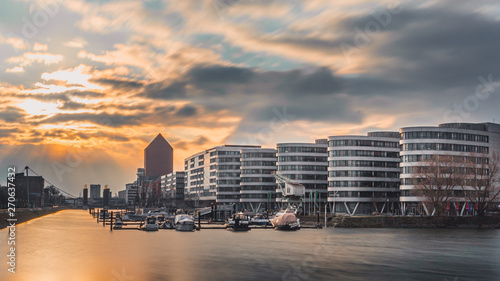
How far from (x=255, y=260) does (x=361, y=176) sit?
119371mm

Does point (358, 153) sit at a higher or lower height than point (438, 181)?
higher

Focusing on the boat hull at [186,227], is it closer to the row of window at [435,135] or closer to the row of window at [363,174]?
the row of window at [363,174]

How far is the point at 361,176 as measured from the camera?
186m

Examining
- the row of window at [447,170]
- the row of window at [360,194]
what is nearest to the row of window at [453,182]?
the row of window at [447,170]

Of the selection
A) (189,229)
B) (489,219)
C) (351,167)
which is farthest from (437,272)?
(351,167)

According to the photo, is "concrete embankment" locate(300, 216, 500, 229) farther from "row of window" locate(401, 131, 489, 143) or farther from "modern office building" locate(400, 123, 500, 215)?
"row of window" locate(401, 131, 489, 143)

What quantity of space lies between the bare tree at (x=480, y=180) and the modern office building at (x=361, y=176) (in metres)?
30.8

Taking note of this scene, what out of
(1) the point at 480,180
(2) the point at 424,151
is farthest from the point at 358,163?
(1) the point at 480,180

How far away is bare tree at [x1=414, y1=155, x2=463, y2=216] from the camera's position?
15050 cm

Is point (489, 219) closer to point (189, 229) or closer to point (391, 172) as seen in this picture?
point (391, 172)

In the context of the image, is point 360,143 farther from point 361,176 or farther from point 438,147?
point 438,147

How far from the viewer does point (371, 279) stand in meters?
57.8

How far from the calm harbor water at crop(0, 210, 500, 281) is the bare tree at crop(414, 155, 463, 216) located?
147ft

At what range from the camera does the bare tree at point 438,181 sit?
494 ft
